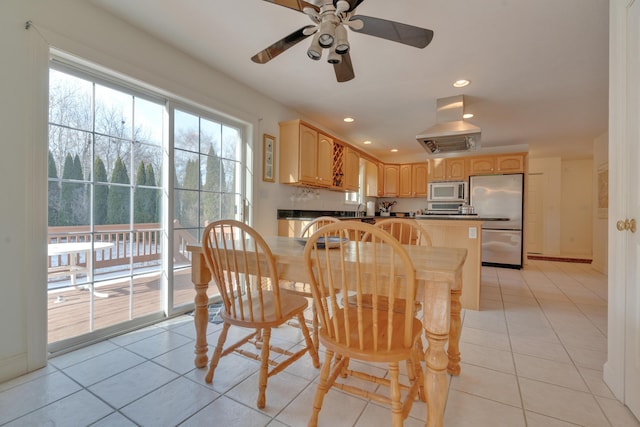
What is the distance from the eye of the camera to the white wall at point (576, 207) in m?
6.65

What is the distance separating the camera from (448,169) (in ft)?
18.8

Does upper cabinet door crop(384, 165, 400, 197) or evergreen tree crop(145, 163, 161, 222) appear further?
upper cabinet door crop(384, 165, 400, 197)

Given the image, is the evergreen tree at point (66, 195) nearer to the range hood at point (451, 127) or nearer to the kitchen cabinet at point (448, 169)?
the range hood at point (451, 127)

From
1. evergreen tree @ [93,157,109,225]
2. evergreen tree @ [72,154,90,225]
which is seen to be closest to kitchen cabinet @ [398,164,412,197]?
evergreen tree @ [93,157,109,225]

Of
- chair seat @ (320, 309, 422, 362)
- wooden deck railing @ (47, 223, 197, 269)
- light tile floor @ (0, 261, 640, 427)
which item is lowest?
light tile floor @ (0, 261, 640, 427)

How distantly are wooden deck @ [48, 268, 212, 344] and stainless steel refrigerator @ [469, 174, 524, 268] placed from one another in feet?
16.8

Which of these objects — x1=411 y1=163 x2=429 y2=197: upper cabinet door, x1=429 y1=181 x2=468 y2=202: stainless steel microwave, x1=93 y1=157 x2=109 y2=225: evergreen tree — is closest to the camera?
x1=93 y1=157 x2=109 y2=225: evergreen tree

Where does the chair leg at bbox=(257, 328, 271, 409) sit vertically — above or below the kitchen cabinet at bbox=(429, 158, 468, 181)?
below

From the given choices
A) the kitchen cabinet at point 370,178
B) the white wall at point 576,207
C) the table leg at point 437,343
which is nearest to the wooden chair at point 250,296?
the table leg at point 437,343

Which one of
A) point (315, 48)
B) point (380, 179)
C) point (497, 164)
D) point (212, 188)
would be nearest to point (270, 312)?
point (315, 48)

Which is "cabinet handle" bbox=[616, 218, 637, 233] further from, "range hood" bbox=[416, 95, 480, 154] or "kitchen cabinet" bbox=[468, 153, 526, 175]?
"kitchen cabinet" bbox=[468, 153, 526, 175]

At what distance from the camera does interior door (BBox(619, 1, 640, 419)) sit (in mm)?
1381

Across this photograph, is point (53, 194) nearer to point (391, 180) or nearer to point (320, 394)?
point (320, 394)

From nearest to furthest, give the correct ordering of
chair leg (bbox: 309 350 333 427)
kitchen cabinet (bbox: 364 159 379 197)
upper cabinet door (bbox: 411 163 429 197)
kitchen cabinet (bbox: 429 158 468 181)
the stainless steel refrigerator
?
chair leg (bbox: 309 350 333 427)
the stainless steel refrigerator
kitchen cabinet (bbox: 429 158 468 181)
kitchen cabinet (bbox: 364 159 379 197)
upper cabinet door (bbox: 411 163 429 197)
